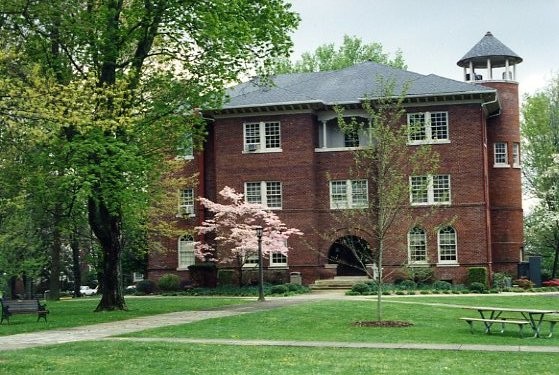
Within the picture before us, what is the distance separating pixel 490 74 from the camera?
45562 millimetres

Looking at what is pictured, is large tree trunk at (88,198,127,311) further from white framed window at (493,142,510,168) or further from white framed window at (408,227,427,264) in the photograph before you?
white framed window at (493,142,510,168)

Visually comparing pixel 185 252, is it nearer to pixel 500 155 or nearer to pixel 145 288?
pixel 145 288

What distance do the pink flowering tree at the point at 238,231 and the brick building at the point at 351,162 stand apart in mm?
1043

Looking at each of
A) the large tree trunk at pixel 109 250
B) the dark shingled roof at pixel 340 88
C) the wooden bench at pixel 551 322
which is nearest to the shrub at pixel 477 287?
the dark shingled roof at pixel 340 88

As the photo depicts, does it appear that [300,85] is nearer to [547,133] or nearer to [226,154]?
[226,154]

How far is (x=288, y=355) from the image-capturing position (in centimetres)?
1536

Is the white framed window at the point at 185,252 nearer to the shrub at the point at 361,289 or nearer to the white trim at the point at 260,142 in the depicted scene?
the white trim at the point at 260,142

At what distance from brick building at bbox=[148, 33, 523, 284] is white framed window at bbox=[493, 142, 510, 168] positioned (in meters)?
0.05

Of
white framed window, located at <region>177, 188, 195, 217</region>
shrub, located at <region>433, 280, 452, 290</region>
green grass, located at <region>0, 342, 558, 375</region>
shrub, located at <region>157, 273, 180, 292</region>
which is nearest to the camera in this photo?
green grass, located at <region>0, 342, 558, 375</region>

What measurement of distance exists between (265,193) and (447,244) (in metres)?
9.70

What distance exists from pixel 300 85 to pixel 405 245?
11.4 metres

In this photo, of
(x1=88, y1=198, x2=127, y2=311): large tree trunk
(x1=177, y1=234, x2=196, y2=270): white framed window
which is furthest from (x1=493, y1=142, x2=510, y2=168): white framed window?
(x1=88, y1=198, x2=127, y2=311): large tree trunk

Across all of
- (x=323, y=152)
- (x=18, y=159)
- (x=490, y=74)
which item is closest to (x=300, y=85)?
(x=323, y=152)

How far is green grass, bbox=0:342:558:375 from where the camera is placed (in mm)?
13547
